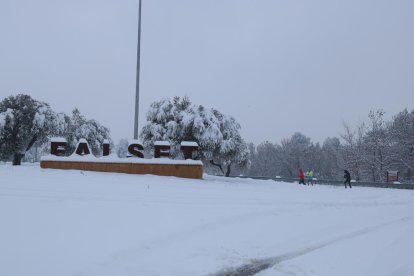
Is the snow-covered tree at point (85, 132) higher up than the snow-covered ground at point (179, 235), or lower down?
higher up

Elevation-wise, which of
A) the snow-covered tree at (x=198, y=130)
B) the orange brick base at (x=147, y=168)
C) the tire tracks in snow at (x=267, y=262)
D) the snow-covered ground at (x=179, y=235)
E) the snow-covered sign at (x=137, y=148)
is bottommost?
the tire tracks in snow at (x=267, y=262)

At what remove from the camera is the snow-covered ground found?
6.34 meters

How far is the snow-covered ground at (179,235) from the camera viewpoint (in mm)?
6336

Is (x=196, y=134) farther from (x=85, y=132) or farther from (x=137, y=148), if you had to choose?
(x=85, y=132)

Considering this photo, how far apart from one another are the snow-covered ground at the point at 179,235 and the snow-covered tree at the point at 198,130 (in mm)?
14115

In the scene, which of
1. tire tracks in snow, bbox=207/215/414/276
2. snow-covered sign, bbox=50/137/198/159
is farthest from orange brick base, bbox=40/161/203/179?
tire tracks in snow, bbox=207/215/414/276

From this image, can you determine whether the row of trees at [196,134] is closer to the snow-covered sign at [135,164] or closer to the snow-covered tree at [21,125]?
the snow-covered tree at [21,125]

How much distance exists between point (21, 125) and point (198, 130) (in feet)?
54.0

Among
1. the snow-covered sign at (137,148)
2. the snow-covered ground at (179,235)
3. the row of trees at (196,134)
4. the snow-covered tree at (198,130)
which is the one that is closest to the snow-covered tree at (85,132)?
the row of trees at (196,134)

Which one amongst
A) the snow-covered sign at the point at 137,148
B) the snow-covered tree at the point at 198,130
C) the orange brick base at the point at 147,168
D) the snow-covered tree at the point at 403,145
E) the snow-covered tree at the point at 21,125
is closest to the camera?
the orange brick base at the point at 147,168

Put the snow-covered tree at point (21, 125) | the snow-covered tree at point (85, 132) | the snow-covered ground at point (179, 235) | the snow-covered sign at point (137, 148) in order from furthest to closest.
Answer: the snow-covered tree at point (85, 132)
the snow-covered tree at point (21, 125)
the snow-covered sign at point (137, 148)
the snow-covered ground at point (179, 235)

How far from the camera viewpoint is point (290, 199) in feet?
48.0

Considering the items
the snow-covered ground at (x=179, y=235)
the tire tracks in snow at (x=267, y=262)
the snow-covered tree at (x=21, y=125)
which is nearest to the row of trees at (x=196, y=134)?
the snow-covered tree at (x=21, y=125)

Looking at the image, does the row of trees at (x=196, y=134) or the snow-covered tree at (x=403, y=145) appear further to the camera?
the snow-covered tree at (x=403, y=145)
